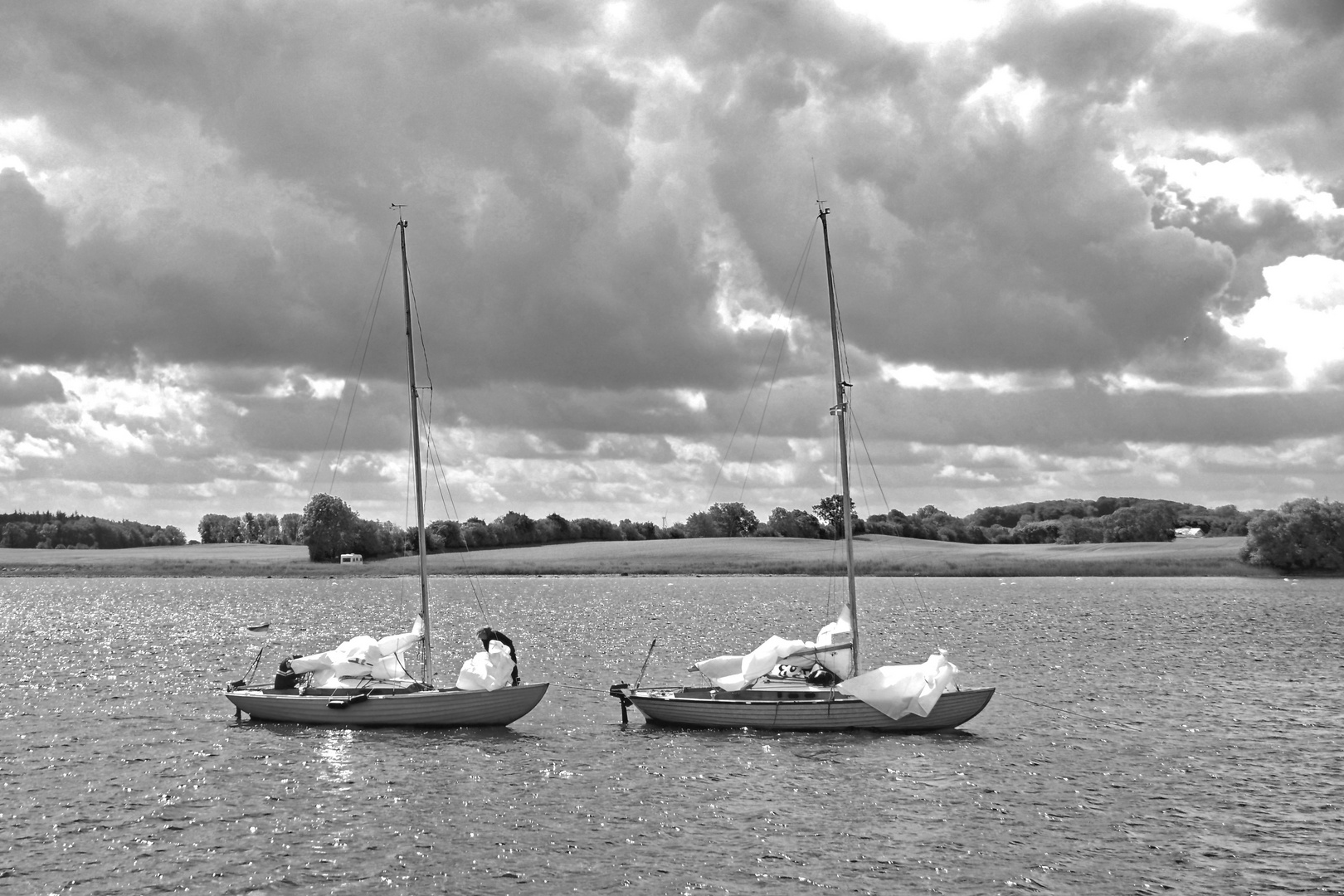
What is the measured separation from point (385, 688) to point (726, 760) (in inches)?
597

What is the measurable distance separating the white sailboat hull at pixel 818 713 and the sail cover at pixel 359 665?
36.6 ft

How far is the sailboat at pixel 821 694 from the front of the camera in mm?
44594

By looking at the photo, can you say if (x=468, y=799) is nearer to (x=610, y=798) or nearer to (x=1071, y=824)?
(x=610, y=798)

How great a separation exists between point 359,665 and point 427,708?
427 cm

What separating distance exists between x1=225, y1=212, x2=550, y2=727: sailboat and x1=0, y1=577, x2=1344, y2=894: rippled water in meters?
0.92

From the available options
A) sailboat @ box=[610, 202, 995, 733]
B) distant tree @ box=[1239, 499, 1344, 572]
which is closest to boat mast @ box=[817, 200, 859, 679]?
sailboat @ box=[610, 202, 995, 733]

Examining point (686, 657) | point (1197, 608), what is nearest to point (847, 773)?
point (686, 657)

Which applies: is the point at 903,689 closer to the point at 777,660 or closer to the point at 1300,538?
the point at 777,660

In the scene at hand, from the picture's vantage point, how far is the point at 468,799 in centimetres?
3475

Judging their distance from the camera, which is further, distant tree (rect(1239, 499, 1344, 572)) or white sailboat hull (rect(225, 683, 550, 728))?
distant tree (rect(1239, 499, 1344, 572))

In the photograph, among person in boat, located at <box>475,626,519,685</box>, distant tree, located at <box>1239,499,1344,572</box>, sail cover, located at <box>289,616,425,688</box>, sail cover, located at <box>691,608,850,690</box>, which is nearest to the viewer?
sail cover, located at <box>691,608,850,690</box>

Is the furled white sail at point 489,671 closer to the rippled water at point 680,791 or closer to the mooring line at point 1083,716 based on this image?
the rippled water at point 680,791

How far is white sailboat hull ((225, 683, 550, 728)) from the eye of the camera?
149 feet

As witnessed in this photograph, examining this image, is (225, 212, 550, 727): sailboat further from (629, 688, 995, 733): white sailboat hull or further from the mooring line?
the mooring line
